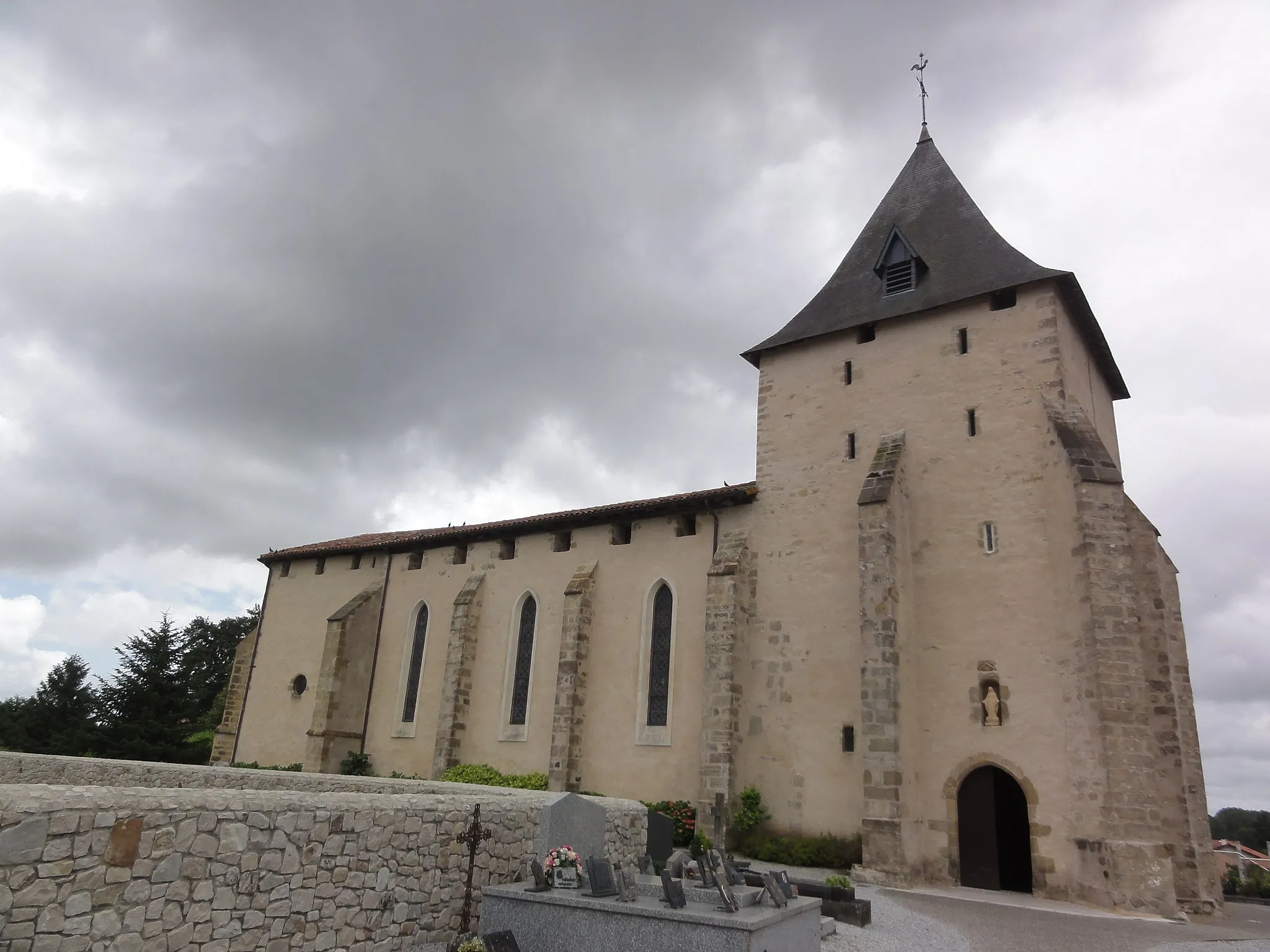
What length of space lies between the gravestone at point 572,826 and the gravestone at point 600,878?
660 millimetres

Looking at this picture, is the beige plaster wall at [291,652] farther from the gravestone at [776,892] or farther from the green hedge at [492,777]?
the gravestone at [776,892]

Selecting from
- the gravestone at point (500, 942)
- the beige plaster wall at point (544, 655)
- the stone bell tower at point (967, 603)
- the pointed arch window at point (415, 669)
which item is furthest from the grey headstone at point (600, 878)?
the pointed arch window at point (415, 669)

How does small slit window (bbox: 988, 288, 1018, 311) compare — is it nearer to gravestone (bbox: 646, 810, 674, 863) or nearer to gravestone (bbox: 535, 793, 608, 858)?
gravestone (bbox: 646, 810, 674, 863)

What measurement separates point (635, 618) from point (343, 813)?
13638 millimetres

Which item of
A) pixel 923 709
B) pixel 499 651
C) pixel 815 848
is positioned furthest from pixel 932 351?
pixel 499 651

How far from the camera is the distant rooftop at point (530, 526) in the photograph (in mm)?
20266

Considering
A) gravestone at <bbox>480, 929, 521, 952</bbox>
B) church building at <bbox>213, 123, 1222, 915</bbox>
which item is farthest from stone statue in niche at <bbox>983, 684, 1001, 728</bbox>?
gravestone at <bbox>480, 929, 521, 952</bbox>

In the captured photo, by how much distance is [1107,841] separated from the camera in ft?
43.8

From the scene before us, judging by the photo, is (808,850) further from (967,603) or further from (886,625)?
(967,603)

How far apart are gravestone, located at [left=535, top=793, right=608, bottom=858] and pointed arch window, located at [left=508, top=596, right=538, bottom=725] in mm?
12441

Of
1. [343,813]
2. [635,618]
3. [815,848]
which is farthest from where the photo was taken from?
[635,618]

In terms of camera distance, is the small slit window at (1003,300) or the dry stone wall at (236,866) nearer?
the dry stone wall at (236,866)

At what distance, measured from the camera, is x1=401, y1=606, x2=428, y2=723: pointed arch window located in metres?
24.2

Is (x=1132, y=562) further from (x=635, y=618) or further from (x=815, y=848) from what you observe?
(x=635, y=618)
